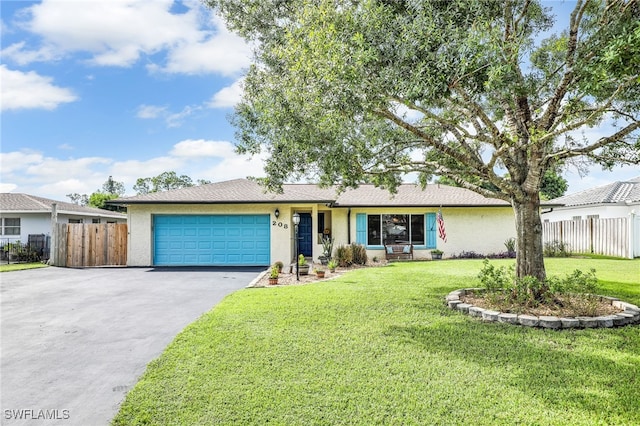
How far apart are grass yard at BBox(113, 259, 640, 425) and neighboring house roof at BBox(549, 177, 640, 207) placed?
16.2 metres

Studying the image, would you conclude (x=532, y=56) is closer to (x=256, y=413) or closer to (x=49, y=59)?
(x=256, y=413)

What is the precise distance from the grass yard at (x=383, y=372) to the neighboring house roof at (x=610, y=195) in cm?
1616

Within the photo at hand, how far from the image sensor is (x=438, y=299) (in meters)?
8.02

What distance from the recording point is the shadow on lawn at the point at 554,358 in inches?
141

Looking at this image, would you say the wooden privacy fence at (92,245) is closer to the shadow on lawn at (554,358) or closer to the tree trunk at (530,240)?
the shadow on lawn at (554,358)

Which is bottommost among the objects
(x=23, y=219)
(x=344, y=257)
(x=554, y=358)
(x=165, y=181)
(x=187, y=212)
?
(x=554, y=358)

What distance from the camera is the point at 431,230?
17.4 metres

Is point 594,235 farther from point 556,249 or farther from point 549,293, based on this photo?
point 549,293

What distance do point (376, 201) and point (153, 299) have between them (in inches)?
448

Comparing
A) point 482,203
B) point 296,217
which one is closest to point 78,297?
point 296,217

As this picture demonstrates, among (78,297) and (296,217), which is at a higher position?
(296,217)
